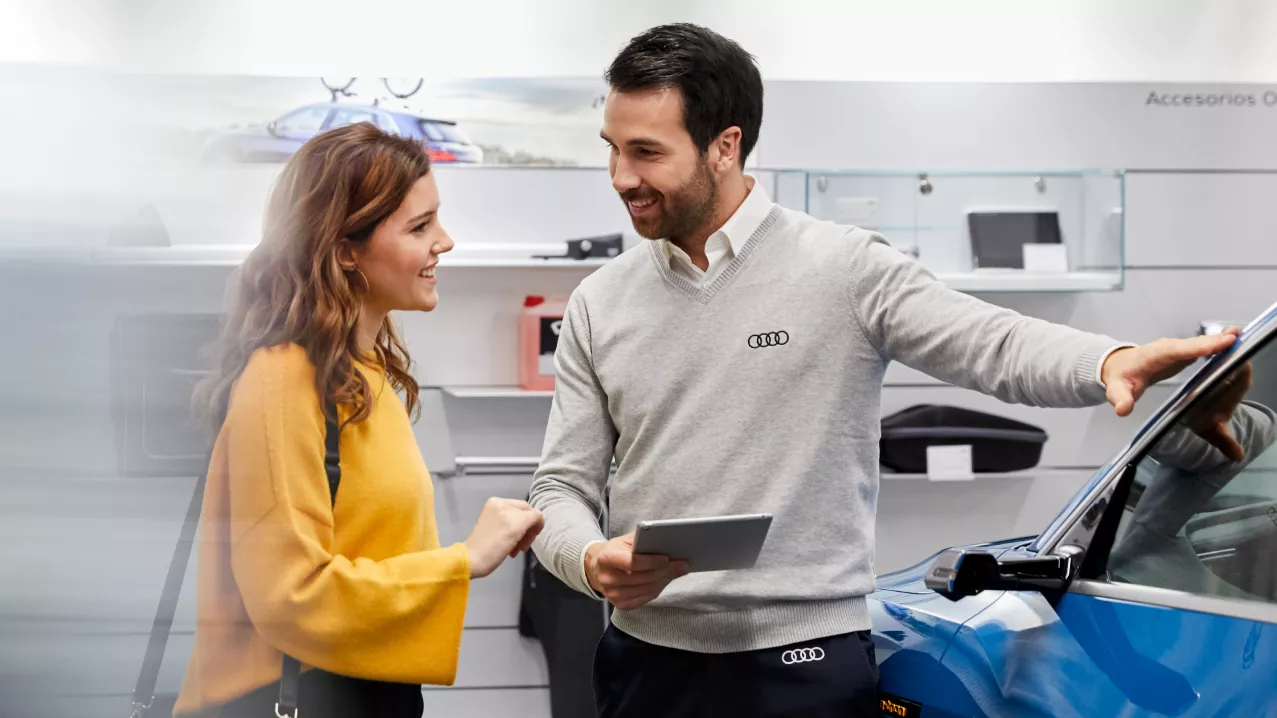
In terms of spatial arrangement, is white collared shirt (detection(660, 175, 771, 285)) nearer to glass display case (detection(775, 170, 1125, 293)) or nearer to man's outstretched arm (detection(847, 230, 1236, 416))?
man's outstretched arm (detection(847, 230, 1236, 416))

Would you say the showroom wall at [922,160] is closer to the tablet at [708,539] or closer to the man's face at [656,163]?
the man's face at [656,163]

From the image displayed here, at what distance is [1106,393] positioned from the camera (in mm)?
1156

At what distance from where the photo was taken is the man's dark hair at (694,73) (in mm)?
1569

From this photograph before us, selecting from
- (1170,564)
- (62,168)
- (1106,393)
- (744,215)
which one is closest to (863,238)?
(744,215)

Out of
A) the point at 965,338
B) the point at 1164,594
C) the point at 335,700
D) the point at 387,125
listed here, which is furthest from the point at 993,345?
the point at 387,125

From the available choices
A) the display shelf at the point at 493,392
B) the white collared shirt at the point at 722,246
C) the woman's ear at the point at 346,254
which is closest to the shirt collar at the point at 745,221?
the white collared shirt at the point at 722,246

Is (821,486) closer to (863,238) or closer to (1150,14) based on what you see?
(863,238)

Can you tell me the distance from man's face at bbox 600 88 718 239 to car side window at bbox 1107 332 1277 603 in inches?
25.9

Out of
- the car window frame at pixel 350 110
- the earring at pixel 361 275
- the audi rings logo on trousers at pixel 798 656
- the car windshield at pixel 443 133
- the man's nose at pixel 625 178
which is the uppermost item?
the car window frame at pixel 350 110

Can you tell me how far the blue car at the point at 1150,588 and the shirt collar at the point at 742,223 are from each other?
50 centimetres

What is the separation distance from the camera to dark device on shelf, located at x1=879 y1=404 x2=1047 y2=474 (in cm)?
341

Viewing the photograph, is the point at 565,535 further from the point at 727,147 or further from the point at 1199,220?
the point at 1199,220

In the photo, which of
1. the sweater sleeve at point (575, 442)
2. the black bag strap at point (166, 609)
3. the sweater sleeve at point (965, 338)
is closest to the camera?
the black bag strap at point (166, 609)

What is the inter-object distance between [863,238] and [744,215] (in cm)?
17
